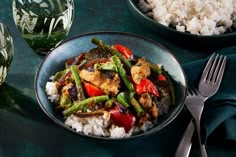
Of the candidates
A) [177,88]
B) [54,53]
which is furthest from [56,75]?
[177,88]

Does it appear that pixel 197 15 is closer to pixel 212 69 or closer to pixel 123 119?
pixel 212 69

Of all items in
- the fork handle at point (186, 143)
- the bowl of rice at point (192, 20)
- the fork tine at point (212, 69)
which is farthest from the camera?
the bowl of rice at point (192, 20)

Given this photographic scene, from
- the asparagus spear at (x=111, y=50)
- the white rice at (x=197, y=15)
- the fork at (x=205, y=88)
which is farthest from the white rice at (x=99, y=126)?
the white rice at (x=197, y=15)

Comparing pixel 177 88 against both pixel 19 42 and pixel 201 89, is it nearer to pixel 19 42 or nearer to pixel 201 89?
pixel 201 89

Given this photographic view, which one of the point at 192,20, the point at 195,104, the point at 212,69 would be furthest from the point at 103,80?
the point at 192,20

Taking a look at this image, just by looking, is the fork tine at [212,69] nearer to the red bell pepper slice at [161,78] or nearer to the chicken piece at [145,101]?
the red bell pepper slice at [161,78]

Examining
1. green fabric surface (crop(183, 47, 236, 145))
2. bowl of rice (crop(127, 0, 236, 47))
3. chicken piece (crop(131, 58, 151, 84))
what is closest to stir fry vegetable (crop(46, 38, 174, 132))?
chicken piece (crop(131, 58, 151, 84))

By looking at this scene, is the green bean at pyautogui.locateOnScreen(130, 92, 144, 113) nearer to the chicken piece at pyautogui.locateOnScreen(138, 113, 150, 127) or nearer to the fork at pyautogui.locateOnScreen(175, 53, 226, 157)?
the chicken piece at pyautogui.locateOnScreen(138, 113, 150, 127)
